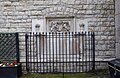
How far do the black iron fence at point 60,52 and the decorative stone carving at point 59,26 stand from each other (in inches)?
6.4

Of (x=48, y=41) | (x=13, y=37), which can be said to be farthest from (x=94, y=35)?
(x=13, y=37)

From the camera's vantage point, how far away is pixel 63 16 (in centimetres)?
1139

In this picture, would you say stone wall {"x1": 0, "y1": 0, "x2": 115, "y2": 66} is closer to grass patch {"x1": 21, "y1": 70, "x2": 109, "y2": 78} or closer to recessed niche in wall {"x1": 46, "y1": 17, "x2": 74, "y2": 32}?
recessed niche in wall {"x1": 46, "y1": 17, "x2": 74, "y2": 32}

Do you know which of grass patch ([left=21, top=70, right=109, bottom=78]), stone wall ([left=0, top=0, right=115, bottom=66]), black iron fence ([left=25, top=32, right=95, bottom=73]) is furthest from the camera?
stone wall ([left=0, top=0, right=115, bottom=66])

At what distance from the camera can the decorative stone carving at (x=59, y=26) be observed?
37.6 feet

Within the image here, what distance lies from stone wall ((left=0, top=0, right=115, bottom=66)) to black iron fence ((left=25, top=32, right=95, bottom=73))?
12.4 inches

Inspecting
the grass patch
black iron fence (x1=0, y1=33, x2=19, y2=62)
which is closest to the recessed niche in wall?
black iron fence (x1=0, y1=33, x2=19, y2=62)

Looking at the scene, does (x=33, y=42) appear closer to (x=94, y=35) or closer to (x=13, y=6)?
(x=13, y=6)

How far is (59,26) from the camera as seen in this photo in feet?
37.7

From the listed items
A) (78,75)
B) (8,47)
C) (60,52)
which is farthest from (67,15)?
(8,47)

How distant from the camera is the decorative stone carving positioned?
11.5 meters

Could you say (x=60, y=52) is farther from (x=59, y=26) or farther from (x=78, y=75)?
(x=78, y=75)

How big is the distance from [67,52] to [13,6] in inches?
105

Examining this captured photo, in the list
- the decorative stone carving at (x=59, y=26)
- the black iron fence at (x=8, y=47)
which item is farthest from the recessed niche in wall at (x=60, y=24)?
the black iron fence at (x=8, y=47)
